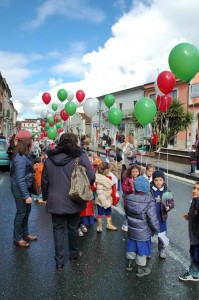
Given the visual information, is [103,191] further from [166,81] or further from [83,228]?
[166,81]

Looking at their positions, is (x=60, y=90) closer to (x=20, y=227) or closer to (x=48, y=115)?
(x=48, y=115)

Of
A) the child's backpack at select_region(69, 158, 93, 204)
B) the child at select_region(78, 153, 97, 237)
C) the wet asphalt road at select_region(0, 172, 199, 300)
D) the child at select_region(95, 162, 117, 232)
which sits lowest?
the wet asphalt road at select_region(0, 172, 199, 300)

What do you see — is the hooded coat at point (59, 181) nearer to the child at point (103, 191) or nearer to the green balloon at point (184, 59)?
the child at point (103, 191)

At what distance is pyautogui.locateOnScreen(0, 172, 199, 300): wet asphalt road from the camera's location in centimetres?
329

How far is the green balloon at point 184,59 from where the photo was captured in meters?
6.18

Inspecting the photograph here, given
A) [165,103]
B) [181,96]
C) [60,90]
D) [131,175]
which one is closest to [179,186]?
[165,103]

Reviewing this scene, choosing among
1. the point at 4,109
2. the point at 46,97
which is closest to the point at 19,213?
the point at 46,97

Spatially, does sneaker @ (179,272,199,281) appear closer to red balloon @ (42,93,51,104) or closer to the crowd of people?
the crowd of people

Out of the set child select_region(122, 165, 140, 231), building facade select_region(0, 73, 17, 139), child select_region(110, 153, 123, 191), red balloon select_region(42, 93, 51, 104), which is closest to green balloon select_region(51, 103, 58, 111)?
red balloon select_region(42, 93, 51, 104)

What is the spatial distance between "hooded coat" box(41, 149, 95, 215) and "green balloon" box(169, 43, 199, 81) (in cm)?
346

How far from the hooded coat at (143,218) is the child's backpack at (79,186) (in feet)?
1.87

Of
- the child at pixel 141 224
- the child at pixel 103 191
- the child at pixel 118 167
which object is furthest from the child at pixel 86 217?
the child at pixel 141 224

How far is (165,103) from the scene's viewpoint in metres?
9.58

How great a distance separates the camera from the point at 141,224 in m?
3.69
